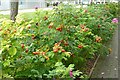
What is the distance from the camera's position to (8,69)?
2871 millimetres

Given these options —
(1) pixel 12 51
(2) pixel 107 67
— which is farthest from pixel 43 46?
(2) pixel 107 67

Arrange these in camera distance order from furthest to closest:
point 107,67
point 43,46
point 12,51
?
point 107,67
point 43,46
point 12,51

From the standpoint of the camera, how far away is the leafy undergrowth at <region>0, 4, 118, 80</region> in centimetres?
283

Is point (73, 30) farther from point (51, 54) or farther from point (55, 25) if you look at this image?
point (51, 54)

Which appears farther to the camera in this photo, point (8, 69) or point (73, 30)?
point (73, 30)

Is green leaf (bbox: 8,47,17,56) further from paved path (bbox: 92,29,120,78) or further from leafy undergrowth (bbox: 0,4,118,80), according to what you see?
paved path (bbox: 92,29,120,78)

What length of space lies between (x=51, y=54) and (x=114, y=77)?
2401mm

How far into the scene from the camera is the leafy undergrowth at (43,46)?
2.83 m

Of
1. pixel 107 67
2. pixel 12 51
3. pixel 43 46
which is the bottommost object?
pixel 107 67

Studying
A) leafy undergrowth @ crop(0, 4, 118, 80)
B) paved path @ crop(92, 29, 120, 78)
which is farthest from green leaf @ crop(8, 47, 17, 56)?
paved path @ crop(92, 29, 120, 78)

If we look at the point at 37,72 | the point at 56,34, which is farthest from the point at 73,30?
the point at 37,72

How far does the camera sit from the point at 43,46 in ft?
12.4

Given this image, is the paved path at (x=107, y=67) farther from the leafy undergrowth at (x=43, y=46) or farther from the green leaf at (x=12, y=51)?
the green leaf at (x=12, y=51)

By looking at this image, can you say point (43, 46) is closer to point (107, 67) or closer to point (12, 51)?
point (12, 51)
